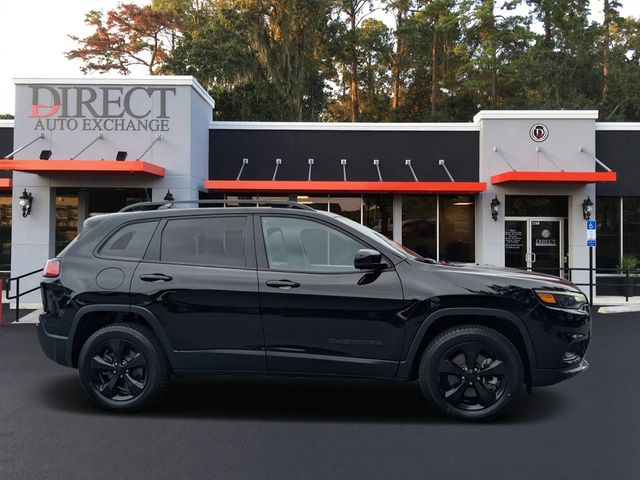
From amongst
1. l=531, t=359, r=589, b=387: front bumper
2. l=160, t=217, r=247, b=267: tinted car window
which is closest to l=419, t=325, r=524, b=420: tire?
A: l=531, t=359, r=589, b=387: front bumper

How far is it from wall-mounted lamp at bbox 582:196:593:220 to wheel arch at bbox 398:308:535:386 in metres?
13.5

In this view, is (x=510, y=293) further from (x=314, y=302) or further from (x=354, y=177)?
(x=354, y=177)

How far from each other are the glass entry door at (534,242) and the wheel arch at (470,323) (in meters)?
13.3

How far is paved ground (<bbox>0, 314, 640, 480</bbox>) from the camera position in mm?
4277

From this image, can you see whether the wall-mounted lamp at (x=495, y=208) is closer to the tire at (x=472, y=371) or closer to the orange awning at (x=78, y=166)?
the orange awning at (x=78, y=166)

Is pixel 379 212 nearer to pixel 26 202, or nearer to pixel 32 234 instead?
pixel 32 234

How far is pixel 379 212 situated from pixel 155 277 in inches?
525

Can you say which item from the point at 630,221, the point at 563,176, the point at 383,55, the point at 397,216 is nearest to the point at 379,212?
the point at 397,216

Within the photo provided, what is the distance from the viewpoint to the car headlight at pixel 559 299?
5.34 meters

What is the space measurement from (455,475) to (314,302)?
1.86 m

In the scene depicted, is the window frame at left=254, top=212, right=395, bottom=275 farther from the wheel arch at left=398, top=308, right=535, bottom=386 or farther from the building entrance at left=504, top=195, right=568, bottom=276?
the building entrance at left=504, top=195, right=568, bottom=276

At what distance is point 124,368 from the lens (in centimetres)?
557

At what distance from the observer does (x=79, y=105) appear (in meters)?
15.4

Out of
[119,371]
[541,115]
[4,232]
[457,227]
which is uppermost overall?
[541,115]
